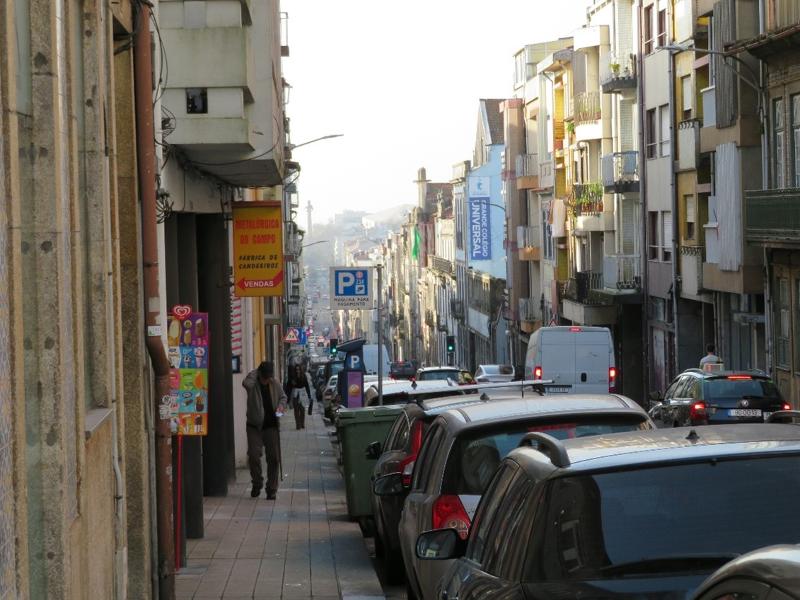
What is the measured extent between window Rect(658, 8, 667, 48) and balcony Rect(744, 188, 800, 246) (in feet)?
36.2

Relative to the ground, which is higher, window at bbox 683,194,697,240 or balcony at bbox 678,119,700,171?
balcony at bbox 678,119,700,171

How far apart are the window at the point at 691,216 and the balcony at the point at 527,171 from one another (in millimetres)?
24873

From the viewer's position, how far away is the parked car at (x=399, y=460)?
1274 cm

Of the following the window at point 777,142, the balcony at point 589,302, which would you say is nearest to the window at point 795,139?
the window at point 777,142

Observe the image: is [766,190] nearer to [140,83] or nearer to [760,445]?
[140,83]

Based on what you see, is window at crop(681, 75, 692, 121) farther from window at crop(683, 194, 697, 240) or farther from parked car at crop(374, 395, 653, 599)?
parked car at crop(374, 395, 653, 599)

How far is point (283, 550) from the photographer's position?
15477mm

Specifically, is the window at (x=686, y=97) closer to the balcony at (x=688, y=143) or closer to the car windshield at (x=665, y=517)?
the balcony at (x=688, y=143)

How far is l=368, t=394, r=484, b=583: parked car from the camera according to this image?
1274 centimetres

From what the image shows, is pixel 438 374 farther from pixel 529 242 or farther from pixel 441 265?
pixel 441 265

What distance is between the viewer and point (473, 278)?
86.4 metres

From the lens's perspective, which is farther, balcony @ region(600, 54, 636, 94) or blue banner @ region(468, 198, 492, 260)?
blue banner @ region(468, 198, 492, 260)

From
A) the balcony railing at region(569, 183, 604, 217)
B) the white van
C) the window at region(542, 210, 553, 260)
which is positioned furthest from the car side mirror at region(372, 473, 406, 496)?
the window at region(542, 210, 553, 260)

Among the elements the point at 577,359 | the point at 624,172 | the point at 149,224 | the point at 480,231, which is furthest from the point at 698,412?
the point at 480,231
